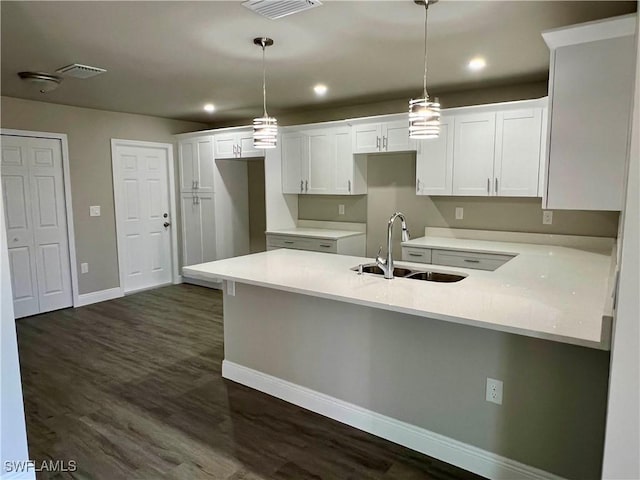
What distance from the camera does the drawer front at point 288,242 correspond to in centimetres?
493

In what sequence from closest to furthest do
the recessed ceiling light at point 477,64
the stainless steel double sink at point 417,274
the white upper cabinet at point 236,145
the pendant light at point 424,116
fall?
the pendant light at point 424,116
the stainless steel double sink at point 417,274
the recessed ceiling light at point 477,64
the white upper cabinet at point 236,145

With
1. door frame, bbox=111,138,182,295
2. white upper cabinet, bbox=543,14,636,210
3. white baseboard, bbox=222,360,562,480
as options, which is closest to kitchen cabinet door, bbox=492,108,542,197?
white upper cabinet, bbox=543,14,636,210

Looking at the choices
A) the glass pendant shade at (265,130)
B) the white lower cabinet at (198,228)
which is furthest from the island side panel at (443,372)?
the white lower cabinet at (198,228)

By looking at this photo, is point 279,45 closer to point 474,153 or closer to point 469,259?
point 474,153

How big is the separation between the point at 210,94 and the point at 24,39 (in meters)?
1.87

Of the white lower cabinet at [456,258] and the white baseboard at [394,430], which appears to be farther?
the white lower cabinet at [456,258]

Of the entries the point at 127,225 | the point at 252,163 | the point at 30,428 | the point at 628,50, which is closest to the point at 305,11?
the point at 628,50

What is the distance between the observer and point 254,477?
2102mm

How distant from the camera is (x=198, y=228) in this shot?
19.6 ft

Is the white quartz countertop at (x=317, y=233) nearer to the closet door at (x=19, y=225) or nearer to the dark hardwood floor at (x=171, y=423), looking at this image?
the dark hardwood floor at (x=171, y=423)

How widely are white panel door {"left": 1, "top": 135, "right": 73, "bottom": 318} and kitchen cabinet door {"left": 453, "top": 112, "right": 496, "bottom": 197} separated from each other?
448 cm

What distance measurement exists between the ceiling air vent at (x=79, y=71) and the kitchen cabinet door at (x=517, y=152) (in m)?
3.49

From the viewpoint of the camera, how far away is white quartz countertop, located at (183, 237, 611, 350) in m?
1.68

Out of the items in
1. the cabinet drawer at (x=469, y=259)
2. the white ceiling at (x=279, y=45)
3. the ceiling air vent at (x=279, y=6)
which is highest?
the white ceiling at (x=279, y=45)
